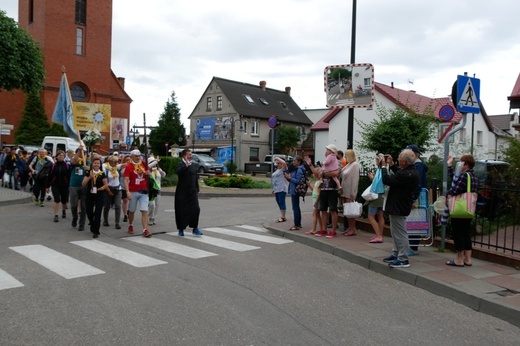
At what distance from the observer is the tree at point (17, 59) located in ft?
98.4

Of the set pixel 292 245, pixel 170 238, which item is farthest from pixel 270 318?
pixel 170 238

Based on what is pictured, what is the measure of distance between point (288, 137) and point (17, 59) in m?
29.9

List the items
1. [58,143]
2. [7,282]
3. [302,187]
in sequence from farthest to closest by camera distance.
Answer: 1. [58,143]
2. [302,187]
3. [7,282]

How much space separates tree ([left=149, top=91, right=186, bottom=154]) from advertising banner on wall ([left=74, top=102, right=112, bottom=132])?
361 inches

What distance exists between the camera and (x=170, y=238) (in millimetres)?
9648

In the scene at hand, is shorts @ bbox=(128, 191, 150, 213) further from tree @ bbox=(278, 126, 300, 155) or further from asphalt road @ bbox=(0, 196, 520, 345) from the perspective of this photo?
tree @ bbox=(278, 126, 300, 155)

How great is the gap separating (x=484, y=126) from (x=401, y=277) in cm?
4429

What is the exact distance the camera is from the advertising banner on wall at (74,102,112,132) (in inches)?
1850

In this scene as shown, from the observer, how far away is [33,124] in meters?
41.9

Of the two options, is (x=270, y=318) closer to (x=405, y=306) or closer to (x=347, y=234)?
(x=405, y=306)

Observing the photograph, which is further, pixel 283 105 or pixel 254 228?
pixel 283 105

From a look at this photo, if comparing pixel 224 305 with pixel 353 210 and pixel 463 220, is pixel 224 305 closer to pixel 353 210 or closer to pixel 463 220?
pixel 463 220

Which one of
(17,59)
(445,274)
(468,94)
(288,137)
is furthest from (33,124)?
(445,274)

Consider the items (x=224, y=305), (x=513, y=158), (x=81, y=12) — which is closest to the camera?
(x=224, y=305)
